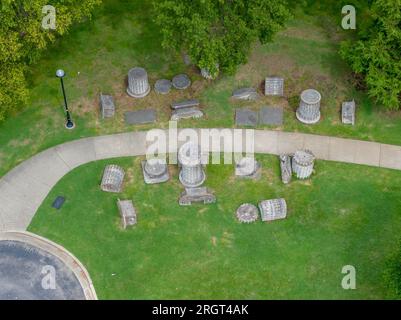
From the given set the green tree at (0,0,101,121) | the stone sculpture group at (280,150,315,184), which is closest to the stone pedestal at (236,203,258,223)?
the stone sculpture group at (280,150,315,184)

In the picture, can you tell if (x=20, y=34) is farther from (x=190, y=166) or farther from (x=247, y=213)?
(x=247, y=213)

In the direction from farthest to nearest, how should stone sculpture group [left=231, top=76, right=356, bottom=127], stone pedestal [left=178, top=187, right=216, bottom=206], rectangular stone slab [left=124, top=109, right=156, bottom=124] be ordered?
rectangular stone slab [left=124, top=109, right=156, bottom=124]
stone sculpture group [left=231, top=76, right=356, bottom=127]
stone pedestal [left=178, top=187, right=216, bottom=206]

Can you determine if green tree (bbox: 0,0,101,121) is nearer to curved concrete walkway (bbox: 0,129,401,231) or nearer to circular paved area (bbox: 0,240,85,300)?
curved concrete walkway (bbox: 0,129,401,231)

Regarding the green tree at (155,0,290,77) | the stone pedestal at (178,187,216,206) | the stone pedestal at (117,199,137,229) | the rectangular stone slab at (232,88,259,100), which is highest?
the green tree at (155,0,290,77)


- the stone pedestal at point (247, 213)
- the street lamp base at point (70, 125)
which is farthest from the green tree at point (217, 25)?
the stone pedestal at point (247, 213)

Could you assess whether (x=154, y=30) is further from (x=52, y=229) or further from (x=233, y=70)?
(x=52, y=229)

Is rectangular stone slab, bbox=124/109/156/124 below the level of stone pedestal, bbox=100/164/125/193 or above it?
above
